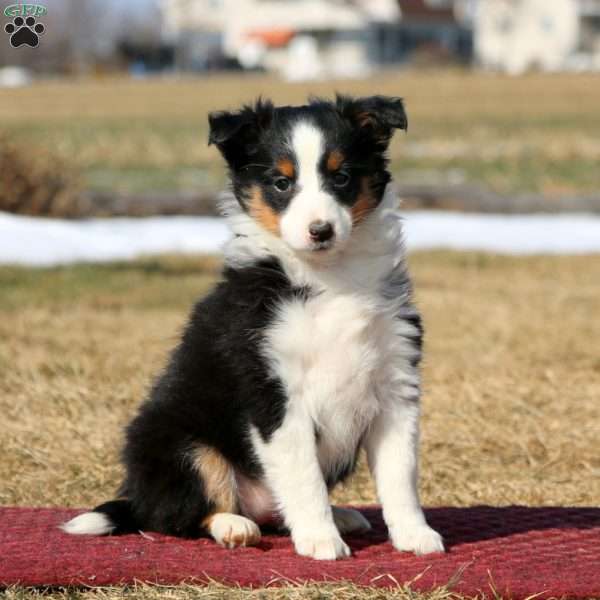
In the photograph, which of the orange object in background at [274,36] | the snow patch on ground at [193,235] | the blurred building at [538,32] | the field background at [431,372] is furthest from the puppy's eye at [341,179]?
the orange object in background at [274,36]

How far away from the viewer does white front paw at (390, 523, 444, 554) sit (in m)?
4.07

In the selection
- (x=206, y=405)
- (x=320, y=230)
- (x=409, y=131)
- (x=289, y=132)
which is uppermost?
(x=289, y=132)

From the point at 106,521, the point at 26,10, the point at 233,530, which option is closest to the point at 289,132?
the point at 233,530

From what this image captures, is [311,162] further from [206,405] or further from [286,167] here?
[206,405]

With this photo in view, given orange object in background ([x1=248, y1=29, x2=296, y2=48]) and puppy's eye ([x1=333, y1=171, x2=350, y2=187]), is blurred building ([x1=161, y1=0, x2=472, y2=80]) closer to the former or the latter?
orange object in background ([x1=248, y1=29, x2=296, y2=48])

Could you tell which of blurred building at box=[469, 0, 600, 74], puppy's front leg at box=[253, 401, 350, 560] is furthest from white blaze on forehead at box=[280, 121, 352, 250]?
blurred building at box=[469, 0, 600, 74]

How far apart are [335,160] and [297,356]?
23.4 inches

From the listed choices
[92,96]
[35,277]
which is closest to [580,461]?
[35,277]

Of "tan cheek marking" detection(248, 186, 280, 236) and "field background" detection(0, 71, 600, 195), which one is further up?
"tan cheek marking" detection(248, 186, 280, 236)

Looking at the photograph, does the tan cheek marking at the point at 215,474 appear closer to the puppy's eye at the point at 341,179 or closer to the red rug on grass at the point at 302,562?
the red rug on grass at the point at 302,562

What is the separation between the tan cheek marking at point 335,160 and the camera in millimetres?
3943

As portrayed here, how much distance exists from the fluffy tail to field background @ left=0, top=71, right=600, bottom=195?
10.2 m

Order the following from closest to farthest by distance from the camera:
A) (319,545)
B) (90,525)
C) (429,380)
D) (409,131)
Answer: (319,545)
(90,525)
(429,380)
(409,131)

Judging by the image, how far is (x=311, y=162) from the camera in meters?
3.96
